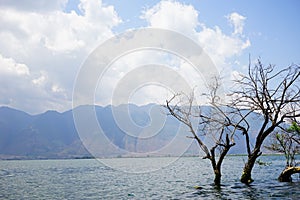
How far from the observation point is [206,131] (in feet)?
100

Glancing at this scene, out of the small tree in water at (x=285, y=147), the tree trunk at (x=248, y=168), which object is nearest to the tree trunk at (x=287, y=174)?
the small tree in water at (x=285, y=147)

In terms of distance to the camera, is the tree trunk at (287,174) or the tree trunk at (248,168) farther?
the tree trunk at (287,174)

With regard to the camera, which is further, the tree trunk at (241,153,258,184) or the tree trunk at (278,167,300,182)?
the tree trunk at (278,167,300,182)

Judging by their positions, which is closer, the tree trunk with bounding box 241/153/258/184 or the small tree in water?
the tree trunk with bounding box 241/153/258/184

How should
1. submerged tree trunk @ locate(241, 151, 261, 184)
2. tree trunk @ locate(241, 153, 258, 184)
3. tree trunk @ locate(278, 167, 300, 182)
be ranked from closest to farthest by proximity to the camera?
submerged tree trunk @ locate(241, 151, 261, 184)
tree trunk @ locate(241, 153, 258, 184)
tree trunk @ locate(278, 167, 300, 182)

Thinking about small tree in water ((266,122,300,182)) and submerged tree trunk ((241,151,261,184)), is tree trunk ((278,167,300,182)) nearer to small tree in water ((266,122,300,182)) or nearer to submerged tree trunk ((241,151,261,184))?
small tree in water ((266,122,300,182))

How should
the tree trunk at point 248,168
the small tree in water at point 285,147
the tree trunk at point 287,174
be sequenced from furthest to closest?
the small tree in water at point 285,147 < the tree trunk at point 287,174 < the tree trunk at point 248,168

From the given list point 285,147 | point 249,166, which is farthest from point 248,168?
point 285,147

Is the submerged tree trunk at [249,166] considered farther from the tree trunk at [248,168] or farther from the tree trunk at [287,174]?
the tree trunk at [287,174]

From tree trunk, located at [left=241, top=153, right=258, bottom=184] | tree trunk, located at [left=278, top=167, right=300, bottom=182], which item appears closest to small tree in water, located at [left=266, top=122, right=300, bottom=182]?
tree trunk, located at [left=278, top=167, right=300, bottom=182]

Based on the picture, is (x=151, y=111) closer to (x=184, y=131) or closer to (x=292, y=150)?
(x=184, y=131)

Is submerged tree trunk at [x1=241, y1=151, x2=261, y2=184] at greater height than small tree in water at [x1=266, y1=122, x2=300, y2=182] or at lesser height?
lesser

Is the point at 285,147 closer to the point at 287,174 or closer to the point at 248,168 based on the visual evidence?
the point at 287,174

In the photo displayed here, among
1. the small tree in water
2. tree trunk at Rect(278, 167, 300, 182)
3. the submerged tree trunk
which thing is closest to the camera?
the submerged tree trunk
